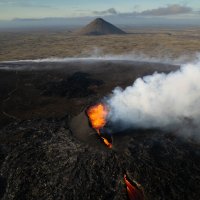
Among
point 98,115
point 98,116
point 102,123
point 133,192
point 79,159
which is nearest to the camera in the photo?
point 133,192

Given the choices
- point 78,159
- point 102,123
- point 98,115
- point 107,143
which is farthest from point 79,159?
point 98,115

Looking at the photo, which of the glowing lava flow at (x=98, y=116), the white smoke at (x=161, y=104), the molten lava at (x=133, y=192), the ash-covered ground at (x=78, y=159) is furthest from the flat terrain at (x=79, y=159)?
the white smoke at (x=161, y=104)

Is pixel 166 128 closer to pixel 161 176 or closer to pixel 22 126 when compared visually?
pixel 161 176

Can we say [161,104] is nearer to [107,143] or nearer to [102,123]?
[102,123]

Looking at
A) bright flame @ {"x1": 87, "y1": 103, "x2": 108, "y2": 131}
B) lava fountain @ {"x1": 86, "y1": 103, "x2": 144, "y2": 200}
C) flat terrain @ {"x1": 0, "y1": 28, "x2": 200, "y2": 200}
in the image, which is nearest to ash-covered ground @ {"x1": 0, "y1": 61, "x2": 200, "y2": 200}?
flat terrain @ {"x1": 0, "y1": 28, "x2": 200, "y2": 200}

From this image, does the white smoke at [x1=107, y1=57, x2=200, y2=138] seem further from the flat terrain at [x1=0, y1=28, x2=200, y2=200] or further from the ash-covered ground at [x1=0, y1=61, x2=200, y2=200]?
the ash-covered ground at [x1=0, y1=61, x2=200, y2=200]
